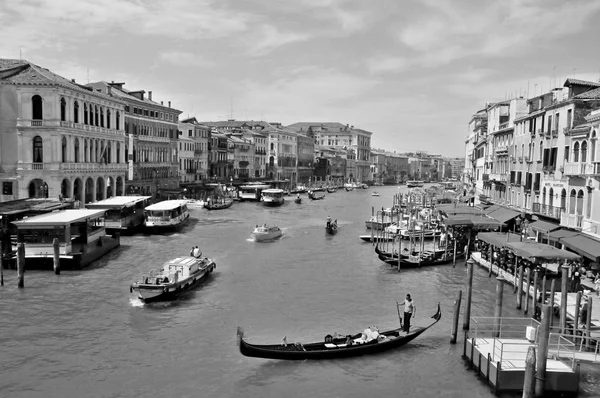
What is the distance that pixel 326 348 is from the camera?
14.3 metres

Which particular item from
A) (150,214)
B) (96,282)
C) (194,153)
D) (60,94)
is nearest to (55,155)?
(60,94)

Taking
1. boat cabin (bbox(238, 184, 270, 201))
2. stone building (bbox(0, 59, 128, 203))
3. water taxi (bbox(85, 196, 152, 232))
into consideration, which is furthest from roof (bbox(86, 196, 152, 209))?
boat cabin (bbox(238, 184, 270, 201))

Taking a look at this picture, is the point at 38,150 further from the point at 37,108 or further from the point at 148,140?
the point at 148,140

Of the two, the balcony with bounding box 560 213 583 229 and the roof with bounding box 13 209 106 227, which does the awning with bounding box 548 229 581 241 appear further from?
the roof with bounding box 13 209 106 227

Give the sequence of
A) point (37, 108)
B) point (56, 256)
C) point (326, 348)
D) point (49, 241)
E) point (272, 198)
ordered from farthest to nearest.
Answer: point (272, 198)
point (37, 108)
point (49, 241)
point (56, 256)
point (326, 348)

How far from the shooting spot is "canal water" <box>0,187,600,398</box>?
13008 millimetres

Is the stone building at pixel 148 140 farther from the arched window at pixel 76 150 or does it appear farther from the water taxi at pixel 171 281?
the water taxi at pixel 171 281

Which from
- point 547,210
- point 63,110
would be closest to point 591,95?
point 547,210

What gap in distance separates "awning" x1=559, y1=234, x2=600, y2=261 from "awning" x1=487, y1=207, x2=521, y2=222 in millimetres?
8922

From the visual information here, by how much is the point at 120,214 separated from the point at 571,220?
982 inches

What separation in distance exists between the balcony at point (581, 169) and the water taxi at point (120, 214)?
2480 centimetres

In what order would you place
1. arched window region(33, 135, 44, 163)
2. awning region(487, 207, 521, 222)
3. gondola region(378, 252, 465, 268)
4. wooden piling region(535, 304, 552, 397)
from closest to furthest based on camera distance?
wooden piling region(535, 304, 552, 397) → gondola region(378, 252, 465, 268) → awning region(487, 207, 521, 222) → arched window region(33, 135, 44, 163)

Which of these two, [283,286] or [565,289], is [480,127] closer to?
[283,286]

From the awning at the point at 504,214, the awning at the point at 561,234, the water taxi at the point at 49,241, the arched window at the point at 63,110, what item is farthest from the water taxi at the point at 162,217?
the awning at the point at 561,234
